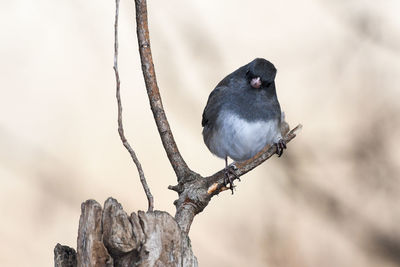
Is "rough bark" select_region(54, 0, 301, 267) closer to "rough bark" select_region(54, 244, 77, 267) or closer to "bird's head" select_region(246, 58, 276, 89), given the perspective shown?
"rough bark" select_region(54, 244, 77, 267)

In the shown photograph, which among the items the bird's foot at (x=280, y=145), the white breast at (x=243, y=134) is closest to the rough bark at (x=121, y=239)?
the bird's foot at (x=280, y=145)

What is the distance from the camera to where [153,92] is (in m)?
A: 1.93

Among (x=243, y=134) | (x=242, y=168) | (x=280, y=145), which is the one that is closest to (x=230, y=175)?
(x=242, y=168)

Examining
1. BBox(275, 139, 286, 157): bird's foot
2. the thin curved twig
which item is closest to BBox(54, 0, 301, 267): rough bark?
the thin curved twig

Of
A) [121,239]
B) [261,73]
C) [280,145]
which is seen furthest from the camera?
[261,73]

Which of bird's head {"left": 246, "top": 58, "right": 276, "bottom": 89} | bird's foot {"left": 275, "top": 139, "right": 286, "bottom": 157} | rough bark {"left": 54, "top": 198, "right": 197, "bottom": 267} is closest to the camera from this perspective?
rough bark {"left": 54, "top": 198, "right": 197, "bottom": 267}

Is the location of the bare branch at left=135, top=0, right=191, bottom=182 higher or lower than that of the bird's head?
lower

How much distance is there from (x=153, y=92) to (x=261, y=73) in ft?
1.60

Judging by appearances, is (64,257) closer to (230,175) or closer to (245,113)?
(230,175)

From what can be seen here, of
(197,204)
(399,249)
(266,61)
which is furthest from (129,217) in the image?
(399,249)

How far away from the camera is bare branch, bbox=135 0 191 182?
1888 mm

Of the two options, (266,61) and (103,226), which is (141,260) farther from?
(266,61)

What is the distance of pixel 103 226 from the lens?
1.35m

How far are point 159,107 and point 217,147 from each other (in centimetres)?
50
